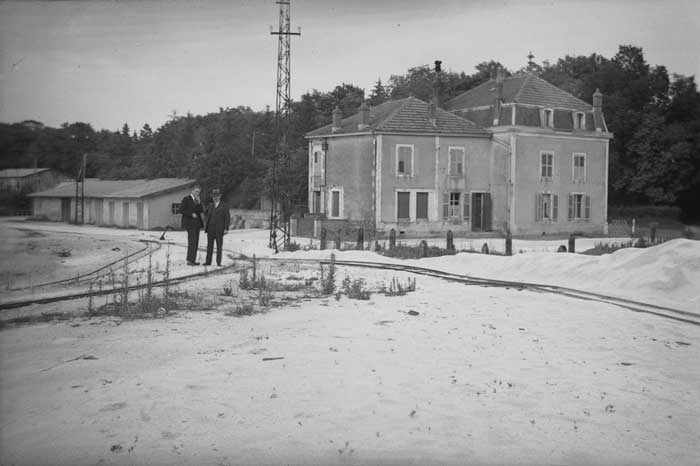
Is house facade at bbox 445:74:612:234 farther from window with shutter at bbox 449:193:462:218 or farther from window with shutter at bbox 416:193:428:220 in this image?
window with shutter at bbox 416:193:428:220

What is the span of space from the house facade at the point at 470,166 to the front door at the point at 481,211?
0.18 feet

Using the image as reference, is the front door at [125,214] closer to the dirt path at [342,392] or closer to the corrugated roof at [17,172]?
the corrugated roof at [17,172]

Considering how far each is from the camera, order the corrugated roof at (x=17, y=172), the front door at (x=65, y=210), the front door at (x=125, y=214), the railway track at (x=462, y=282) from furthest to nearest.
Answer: the front door at (x=125, y=214)
the front door at (x=65, y=210)
the railway track at (x=462, y=282)
the corrugated roof at (x=17, y=172)

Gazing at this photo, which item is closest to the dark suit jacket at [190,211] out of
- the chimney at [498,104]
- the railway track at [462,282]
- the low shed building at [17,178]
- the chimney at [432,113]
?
the railway track at [462,282]

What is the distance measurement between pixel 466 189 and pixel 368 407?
33746 millimetres

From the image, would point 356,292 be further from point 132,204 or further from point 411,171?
point 132,204

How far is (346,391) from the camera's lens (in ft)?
23.2

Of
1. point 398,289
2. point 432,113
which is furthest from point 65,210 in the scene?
point 398,289

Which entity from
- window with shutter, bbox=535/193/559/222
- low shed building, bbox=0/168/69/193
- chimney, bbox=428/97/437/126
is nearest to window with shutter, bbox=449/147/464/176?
chimney, bbox=428/97/437/126

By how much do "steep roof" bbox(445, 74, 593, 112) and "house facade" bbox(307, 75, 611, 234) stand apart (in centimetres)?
8

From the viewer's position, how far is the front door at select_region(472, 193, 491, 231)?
1578 inches

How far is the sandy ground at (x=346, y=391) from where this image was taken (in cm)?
575

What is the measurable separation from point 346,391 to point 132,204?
3909cm

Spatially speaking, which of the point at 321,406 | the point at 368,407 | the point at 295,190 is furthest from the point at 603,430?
the point at 295,190
